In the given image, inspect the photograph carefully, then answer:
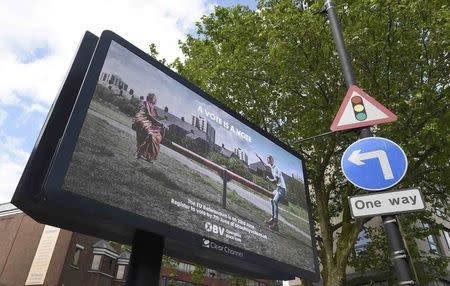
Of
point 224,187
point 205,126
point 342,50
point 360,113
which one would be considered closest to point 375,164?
point 360,113

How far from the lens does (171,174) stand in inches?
229

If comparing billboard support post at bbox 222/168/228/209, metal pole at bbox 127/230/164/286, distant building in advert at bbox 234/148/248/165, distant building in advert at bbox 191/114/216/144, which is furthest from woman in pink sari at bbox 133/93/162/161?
distant building in advert at bbox 234/148/248/165

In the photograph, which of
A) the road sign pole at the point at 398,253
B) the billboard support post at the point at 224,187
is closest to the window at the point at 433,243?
the billboard support post at the point at 224,187

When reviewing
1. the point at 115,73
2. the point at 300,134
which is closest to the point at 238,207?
the point at 115,73

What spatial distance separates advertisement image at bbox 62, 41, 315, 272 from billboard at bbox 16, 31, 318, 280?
17 mm

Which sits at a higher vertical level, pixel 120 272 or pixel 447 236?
pixel 447 236

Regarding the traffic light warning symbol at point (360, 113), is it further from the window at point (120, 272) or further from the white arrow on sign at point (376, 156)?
the window at point (120, 272)

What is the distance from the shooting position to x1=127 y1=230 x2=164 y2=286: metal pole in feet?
16.8

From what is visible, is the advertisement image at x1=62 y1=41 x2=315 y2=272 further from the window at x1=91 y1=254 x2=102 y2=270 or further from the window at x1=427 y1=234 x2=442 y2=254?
the window at x1=91 y1=254 x2=102 y2=270

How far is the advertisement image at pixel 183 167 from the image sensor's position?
5.03m

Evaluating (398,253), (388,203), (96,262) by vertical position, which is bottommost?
(398,253)

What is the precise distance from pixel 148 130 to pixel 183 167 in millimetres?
871

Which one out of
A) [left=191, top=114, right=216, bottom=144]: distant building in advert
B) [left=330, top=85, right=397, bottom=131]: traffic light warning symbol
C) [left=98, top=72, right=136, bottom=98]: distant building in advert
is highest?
[left=191, top=114, right=216, bottom=144]: distant building in advert

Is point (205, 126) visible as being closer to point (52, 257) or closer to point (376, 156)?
point (376, 156)
